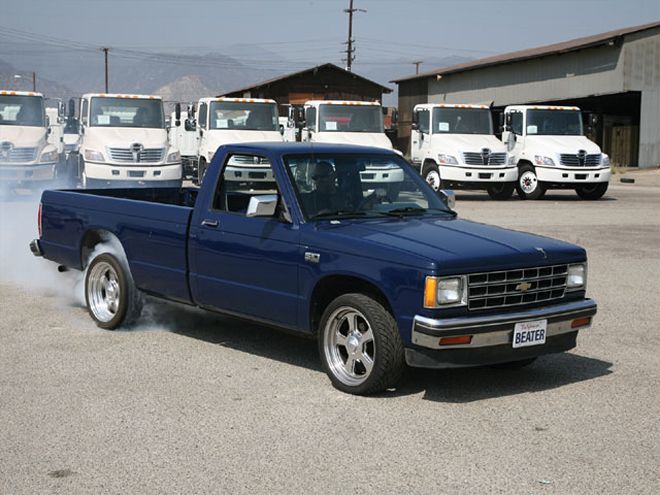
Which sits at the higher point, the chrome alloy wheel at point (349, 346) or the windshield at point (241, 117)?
the windshield at point (241, 117)

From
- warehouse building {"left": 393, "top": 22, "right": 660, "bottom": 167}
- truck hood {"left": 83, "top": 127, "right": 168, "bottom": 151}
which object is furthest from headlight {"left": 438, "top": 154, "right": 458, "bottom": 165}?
warehouse building {"left": 393, "top": 22, "right": 660, "bottom": 167}

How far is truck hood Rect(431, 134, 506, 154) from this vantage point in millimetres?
25156

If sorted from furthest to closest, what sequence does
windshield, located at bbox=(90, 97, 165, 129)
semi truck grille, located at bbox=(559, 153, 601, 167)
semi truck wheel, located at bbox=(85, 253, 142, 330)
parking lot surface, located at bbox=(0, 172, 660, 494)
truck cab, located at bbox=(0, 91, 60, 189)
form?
semi truck grille, located at bbox=(559, 153, 601, 167) < truck cab, located at bbox=(0, 91, 60, 189) < windshield, located at bbox=(90, 97, 165, 129) < semi truck wheel, located at bbox=(85, 253, 142, 330) < parking lot surface, located at bbox=(0, 172, 660, 494)

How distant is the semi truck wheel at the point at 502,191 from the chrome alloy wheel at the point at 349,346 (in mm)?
19823

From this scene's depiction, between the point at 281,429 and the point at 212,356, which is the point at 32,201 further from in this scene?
the point at 281,429

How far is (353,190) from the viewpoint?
7246mm

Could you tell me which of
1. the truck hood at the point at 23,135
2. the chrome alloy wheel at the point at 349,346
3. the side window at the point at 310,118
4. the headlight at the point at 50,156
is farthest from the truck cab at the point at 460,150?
the chrome alloy wheel at the point at 349,346

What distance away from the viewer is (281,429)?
559 centimetres

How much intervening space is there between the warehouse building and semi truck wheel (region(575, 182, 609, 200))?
10.7m

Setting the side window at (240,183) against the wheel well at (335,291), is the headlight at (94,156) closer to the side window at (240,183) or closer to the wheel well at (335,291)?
the side window at (240,183)

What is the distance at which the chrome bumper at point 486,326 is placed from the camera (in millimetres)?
5918

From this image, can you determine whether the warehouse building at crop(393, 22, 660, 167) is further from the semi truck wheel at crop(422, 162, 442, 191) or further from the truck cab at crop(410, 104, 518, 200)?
the semi truck wheel at crop(422, 162, 442, 191)

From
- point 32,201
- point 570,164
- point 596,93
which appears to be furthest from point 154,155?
point 596,93

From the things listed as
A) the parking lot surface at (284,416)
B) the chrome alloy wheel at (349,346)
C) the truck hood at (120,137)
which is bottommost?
the parking lot surface at (284,416)
